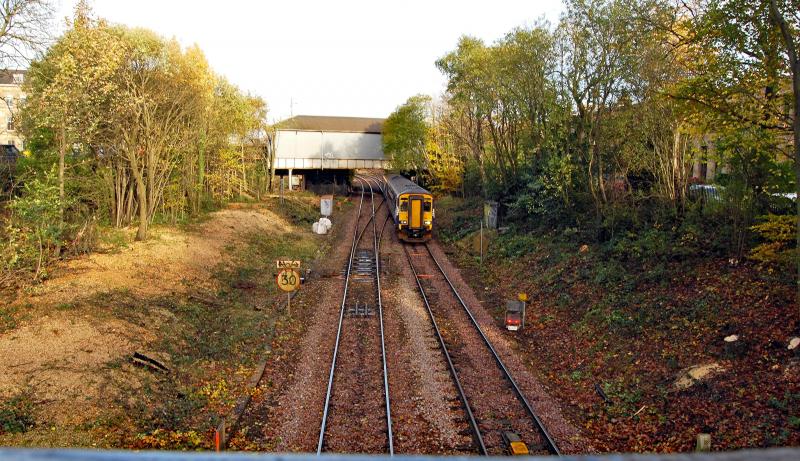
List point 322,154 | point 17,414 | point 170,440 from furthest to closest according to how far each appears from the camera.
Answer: point 322,154, point 170,440, point 17,414

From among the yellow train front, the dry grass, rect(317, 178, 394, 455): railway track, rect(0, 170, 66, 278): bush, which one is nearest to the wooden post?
rect(317, 178, 394, 455): railway track

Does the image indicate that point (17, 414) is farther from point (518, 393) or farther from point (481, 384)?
point (518, 393)

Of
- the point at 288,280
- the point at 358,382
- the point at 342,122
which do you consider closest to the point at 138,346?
the point at 358,382

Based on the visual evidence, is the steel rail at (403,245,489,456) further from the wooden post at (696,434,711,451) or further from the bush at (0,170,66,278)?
the bush at (0,170,66,278)

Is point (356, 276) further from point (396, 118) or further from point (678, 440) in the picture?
point (396, 118)

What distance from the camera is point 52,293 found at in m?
15.2

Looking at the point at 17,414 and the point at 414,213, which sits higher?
the point at 414,213

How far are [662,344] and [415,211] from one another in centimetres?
1920

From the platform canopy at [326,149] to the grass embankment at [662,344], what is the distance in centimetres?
3932

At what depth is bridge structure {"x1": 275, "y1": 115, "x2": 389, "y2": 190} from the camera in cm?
5641

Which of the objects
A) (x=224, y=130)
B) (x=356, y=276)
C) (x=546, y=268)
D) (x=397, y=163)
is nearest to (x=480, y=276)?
(x=546, y=268)

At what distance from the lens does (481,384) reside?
1206 cm

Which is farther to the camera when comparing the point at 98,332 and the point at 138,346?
the point at 98,332

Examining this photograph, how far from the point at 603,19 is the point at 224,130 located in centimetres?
2575
